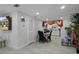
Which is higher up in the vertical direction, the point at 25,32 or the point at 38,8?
the point at 38,8

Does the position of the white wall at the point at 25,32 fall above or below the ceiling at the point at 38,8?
below

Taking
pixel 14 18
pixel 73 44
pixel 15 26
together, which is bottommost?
pixel 73 44

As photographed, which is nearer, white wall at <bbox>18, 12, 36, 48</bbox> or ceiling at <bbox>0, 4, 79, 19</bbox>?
ceiling at <bbox>0, 4, 79, 19</bbox>

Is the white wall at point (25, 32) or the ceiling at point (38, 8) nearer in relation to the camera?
the ceiling at point (38, 8)

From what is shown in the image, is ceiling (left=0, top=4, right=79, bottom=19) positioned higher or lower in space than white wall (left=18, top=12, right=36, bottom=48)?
higher

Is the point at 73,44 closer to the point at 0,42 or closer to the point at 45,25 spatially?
the point at 0,42

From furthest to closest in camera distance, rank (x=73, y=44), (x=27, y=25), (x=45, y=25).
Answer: (x=45, y=25)
(x=27, y=25)
(x=73, y=44)

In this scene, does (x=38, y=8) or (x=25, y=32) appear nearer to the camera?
(x=38, y=8)
